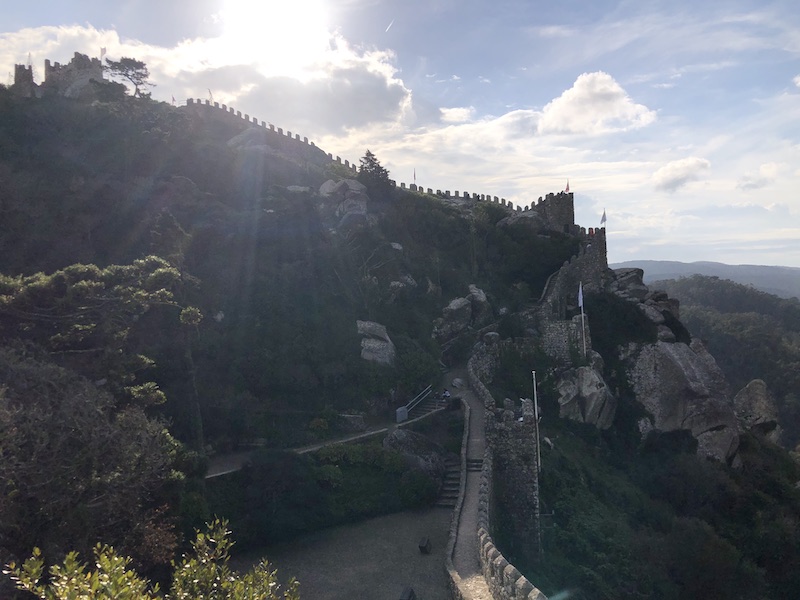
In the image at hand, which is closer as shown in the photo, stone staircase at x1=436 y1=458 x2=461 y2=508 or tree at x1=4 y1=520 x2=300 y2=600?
tree at x1=4 y1=520 x2=300 y2=600

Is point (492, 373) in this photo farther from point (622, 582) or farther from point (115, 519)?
point (115, 519)

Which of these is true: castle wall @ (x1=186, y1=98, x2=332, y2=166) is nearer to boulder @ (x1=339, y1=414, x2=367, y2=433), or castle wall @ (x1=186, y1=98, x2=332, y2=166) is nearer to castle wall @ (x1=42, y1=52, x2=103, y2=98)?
castle wall @ (x1=42, y1=52, x2=103, y2=98)

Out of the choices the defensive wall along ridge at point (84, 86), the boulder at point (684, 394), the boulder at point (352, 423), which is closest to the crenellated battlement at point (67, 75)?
the defensive wall along ridge at point (84, 86)

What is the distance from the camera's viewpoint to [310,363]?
2273cm

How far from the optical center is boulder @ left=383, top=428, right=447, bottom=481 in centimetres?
1894

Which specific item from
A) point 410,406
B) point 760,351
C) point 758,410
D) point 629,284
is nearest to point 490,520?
point 410,406

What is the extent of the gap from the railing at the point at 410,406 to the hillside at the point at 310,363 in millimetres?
432

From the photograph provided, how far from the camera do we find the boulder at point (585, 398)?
85.0 feet

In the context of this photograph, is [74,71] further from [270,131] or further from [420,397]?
[420,397]

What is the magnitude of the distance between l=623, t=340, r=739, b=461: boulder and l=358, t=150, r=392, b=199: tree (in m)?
17.8

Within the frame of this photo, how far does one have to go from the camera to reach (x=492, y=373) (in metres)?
27.2

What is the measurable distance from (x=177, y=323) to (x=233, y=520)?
7768mm

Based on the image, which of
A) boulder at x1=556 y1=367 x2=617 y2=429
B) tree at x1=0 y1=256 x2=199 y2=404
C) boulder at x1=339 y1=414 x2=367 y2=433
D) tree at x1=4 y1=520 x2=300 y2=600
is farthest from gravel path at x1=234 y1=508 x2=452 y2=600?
boulder at x1=556 y1=367 x2=617 y2=429

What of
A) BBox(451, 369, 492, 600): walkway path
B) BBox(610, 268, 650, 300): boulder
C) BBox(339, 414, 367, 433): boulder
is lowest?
BBox(451, 369, 492, 600): walkway path
